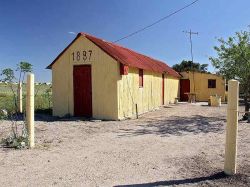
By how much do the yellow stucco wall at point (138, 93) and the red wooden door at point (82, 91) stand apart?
1.60m

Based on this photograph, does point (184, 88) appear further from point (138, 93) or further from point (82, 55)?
point (82, 55)

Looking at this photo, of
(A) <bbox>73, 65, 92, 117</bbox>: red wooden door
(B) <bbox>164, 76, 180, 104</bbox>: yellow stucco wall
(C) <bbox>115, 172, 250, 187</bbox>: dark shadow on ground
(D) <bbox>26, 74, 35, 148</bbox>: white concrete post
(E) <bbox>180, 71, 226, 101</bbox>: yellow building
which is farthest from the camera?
(E) <bbox>180, 71, 226, 101</bbox>: yellow building

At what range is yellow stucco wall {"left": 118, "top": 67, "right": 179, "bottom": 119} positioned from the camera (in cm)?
1745

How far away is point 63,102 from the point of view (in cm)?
1825

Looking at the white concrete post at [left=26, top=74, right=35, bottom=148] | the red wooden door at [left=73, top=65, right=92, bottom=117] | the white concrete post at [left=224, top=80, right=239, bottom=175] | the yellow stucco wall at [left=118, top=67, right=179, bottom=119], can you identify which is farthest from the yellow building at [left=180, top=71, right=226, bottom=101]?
the white concrete post at [left=224, top=80, right=239, bottom=175]

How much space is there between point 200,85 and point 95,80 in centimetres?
Answer: 2104

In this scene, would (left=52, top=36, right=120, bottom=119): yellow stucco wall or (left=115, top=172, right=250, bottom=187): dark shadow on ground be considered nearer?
(left=115, top=172, right=250, bottom=187): dark shadow on ground

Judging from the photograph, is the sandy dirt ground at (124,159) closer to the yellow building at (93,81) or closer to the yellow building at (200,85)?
the yellow building at (93,81)

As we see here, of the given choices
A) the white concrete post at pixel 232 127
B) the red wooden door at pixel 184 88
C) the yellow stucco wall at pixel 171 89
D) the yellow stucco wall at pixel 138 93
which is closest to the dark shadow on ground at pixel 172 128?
the yellow stucco wall at pixel 138 93

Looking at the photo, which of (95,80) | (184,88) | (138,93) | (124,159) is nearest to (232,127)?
(124,159)

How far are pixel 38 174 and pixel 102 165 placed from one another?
1389 mm

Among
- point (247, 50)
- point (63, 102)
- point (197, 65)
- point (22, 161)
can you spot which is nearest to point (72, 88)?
point (63, 102)

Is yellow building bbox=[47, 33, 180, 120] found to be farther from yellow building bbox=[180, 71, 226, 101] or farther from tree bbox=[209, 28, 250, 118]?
yellow building bbox=[180, 71, 226, 101]

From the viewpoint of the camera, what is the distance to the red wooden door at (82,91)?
17.4 m
